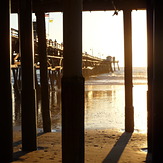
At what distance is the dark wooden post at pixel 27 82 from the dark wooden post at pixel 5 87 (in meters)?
1.27

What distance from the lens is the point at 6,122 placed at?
534 cm

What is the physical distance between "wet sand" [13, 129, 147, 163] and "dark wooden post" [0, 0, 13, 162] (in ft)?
1.34

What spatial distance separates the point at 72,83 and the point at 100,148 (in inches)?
138

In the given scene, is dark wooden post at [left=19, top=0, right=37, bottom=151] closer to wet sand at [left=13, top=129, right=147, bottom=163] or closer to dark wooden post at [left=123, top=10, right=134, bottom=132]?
wet sand at [left=13, top=129, right=147, bottom=163]

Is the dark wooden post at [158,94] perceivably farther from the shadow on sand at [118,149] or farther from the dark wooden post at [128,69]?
the dark wooden post at [128,69]

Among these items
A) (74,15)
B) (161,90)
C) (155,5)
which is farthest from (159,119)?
(74,15)

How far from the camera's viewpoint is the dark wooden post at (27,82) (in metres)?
6.66

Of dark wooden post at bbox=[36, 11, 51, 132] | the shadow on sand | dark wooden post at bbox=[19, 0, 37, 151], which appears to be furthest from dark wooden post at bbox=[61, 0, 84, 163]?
dark wooden post at bbox=[36, 11, 51, 132]

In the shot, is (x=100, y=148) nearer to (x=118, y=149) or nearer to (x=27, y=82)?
(x=118, y=149)

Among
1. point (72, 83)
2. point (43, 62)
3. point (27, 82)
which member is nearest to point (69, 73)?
Result: point (72, 83)

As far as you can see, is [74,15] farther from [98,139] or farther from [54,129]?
[54,129]

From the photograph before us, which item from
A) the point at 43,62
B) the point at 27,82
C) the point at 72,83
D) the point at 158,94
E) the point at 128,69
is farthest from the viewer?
the point at 43,62

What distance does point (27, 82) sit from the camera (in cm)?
667

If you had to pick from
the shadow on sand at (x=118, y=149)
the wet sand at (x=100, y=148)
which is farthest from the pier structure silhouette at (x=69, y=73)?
the shadow on sand at (x=118, y=149)
